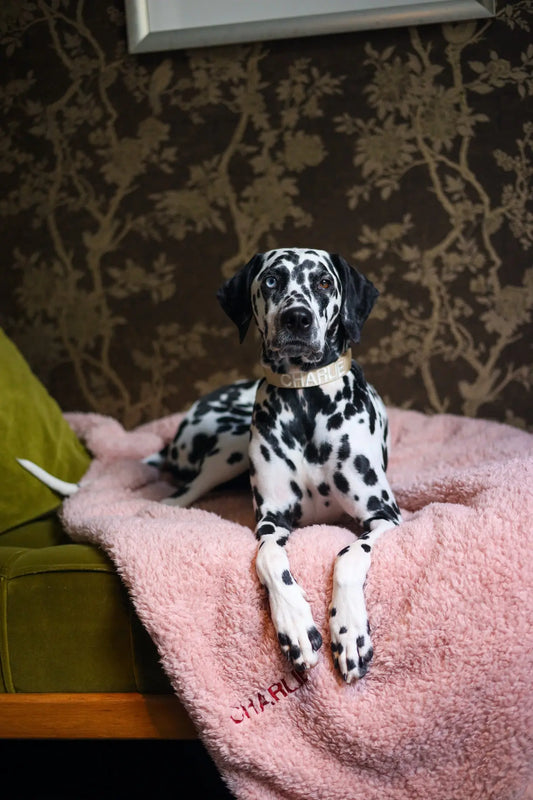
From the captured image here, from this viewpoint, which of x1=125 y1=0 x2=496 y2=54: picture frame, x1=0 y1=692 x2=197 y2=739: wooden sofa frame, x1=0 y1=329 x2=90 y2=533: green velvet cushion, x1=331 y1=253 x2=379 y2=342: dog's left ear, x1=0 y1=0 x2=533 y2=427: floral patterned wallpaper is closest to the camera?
x1=0 y1=692 x2=197 y2=739: wooden sofa frame

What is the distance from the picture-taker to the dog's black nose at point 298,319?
1.87 metres

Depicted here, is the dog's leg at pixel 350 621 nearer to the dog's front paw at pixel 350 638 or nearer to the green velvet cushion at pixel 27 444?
the dog's front paw at pixel 350 638

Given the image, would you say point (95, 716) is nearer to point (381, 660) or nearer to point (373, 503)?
point (381, 660)

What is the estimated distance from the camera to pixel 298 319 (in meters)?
1.87

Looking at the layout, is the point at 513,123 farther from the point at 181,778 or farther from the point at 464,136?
the point at 181,778

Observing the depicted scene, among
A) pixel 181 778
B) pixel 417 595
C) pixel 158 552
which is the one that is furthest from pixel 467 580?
pixel 181 778

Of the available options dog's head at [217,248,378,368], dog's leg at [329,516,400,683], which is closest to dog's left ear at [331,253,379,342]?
dog's head at [217,248,378,368]

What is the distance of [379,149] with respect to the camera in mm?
3186

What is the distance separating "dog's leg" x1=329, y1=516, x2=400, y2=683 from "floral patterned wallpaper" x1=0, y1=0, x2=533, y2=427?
1.84 metres

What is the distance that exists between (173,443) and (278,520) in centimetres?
86

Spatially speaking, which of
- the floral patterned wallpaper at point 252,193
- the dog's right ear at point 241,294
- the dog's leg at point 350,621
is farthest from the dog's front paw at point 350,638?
the floral patterned wallpaper at point 252,193

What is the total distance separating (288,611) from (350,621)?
0.14 metres

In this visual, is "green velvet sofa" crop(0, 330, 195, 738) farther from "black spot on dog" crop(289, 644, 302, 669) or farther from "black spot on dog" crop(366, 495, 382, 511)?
"black spot on dog" crop(366, 495, 382, 511)

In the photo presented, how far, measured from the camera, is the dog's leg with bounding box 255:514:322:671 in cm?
160
